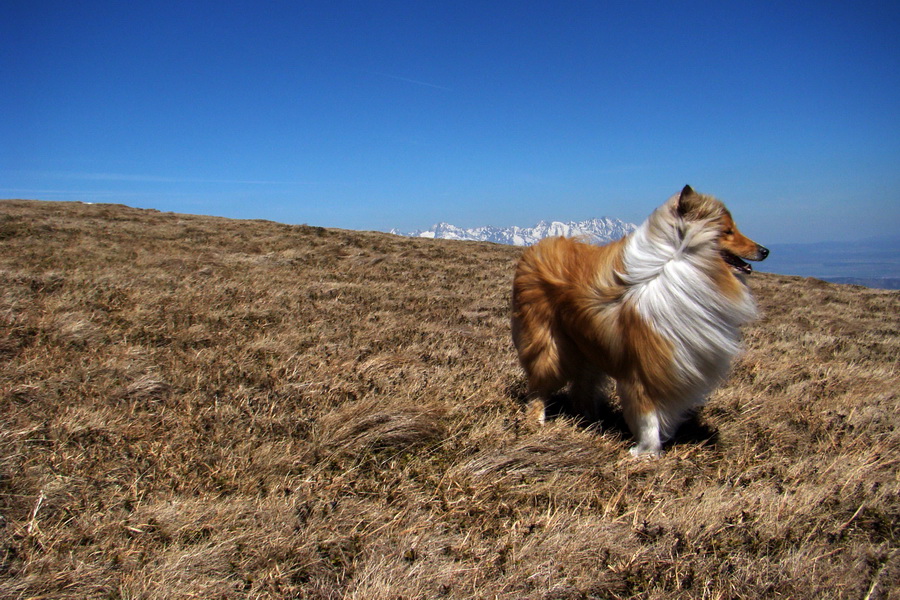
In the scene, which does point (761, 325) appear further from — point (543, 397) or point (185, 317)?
point (185, 317)

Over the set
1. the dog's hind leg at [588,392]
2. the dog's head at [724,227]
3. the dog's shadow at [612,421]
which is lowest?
the dog's shadow at [612,421]

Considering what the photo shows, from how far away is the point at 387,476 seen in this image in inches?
109

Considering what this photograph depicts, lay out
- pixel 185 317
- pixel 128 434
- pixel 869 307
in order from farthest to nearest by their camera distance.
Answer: pixel 869 307 → pixel 185 317 → pixel 128 434

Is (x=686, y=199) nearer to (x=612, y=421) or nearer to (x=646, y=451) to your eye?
(x=646, y=451)

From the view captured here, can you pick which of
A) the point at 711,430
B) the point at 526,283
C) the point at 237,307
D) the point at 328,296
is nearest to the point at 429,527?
the point at 526,283

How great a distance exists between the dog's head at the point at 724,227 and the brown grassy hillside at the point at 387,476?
1302 millimetres

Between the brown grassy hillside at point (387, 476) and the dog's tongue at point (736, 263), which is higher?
the dog's tongue at point (736, 263)

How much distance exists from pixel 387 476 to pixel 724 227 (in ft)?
7.99

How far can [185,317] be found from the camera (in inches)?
232

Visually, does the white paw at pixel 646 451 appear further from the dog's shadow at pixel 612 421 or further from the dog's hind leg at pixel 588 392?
the dog's hind leg at pixel 588 392

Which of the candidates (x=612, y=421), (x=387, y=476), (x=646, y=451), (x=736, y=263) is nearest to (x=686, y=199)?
(x=736, y=263)

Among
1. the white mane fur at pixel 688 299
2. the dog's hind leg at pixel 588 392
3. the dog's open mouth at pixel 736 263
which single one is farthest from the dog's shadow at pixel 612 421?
the dog's open mouth at pixel 736 263

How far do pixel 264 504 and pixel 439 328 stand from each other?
4.55m

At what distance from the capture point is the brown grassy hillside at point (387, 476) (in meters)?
2.06
